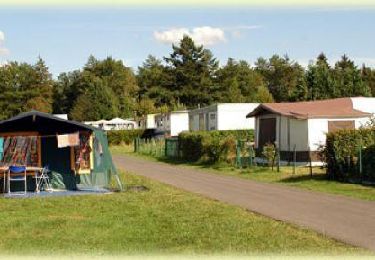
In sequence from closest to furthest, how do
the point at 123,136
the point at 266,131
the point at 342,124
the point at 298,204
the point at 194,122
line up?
1. the point at 298,204
2. the point at 342,124
3. the point at 266,131
4. the point at 194,122
5. the point at 123,136

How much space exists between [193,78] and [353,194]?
205ft

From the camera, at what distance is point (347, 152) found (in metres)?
18.4

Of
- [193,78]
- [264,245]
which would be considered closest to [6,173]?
[264,245]

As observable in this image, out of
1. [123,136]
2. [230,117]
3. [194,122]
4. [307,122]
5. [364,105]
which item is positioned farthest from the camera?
[123,136]

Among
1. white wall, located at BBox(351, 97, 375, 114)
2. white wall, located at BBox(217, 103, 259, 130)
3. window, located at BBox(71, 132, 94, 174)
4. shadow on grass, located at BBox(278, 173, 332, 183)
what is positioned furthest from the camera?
white wall, located at BBox(217, 103, 259, 130)

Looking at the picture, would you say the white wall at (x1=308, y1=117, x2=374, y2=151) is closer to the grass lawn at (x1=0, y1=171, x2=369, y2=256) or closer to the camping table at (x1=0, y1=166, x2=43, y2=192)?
the grass lawn at (x1=0, y1=171, x2=369, y2=256)

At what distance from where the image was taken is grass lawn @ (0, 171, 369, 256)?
330 inches

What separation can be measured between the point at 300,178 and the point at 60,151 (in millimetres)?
7199

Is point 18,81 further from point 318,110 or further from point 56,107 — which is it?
point 318,110

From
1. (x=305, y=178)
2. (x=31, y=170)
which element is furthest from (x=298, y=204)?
(x=31, y=170)

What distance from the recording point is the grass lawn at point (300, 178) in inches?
611

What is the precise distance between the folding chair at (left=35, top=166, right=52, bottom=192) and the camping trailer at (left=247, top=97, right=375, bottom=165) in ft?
32.2

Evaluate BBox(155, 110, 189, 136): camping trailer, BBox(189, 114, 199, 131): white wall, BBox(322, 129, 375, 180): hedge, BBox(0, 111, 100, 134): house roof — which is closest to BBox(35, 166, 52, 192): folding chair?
BBox(0, 111, 100, 134): house roof

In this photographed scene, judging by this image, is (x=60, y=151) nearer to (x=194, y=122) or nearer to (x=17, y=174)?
(x=17, y=174)
